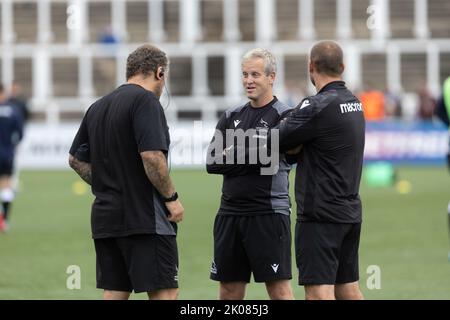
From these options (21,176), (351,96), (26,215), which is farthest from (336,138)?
(21,176)

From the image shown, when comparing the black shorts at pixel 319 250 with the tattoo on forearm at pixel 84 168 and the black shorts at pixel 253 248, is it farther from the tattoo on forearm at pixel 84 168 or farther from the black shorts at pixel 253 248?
the tattoo on forearm at pixel 84 168

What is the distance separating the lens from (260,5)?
3688cm

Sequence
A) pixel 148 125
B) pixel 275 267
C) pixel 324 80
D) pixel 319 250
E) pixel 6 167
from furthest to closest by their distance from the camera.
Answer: pixel 6 167 → pixel 275 267 → pixel 324 80 → pixel 319 250 → pixel 148 125

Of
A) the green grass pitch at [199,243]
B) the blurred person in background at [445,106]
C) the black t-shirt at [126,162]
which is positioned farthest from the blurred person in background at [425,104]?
the black t-shirt at [126,162]

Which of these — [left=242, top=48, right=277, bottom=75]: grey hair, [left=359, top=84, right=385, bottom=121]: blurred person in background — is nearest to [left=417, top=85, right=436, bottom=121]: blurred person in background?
[left=359, top=84, right=385, bottom=121]: blurred person in background

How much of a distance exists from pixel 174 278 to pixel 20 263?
263 inches

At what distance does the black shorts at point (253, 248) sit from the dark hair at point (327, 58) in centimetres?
123

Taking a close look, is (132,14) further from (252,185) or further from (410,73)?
(252,185)

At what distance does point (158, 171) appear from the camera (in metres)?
8.22

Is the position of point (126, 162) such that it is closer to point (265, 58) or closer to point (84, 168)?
point (84, 168)

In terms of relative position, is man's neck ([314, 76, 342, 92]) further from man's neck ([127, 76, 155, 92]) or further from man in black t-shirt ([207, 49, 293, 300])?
man's neck ([127, 76, 155, 92])

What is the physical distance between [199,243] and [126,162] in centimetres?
852

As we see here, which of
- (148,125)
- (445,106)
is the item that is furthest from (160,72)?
(445,106)

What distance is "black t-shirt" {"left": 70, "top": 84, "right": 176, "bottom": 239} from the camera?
8234 millimetres
